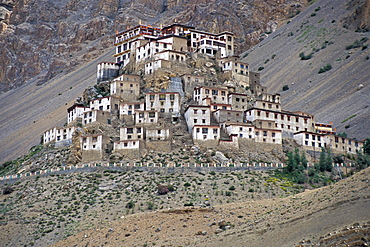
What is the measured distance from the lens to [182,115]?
260 ft

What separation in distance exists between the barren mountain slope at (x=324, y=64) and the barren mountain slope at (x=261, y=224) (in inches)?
1604

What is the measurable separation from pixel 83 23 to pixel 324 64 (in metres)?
77.8

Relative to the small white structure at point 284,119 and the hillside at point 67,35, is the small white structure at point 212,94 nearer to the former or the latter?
the small white structure at point 284,119

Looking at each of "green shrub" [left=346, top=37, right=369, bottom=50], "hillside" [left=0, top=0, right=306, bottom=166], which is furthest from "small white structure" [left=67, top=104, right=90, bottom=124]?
"green shrub" [left=346, top=37, right=369, bottom=50]

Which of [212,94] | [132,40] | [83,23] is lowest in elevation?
[212,94]

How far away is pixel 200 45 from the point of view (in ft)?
308

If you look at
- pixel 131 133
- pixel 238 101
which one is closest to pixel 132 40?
pixel 238 101

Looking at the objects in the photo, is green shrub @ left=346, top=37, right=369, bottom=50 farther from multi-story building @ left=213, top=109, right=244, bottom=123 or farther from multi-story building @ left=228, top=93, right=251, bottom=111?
multi-story building @ left=213, top=109, right=244, bottom=123

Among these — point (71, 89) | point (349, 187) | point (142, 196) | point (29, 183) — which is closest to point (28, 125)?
point (71, 89)

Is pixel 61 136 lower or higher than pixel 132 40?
lower

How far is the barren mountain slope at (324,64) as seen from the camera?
103625mm

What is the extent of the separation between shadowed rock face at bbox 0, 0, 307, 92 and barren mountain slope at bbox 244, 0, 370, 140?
7841mm

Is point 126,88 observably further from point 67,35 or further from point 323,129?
point 67,35

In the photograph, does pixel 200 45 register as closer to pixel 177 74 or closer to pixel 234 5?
pixel 177 74
